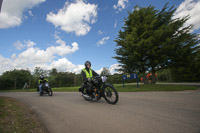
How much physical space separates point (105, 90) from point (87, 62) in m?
1.73

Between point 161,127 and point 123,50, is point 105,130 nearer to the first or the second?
point 161,127

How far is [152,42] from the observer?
12.0 m

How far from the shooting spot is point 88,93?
493cm

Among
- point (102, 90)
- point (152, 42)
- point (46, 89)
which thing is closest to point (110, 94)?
point (102, 90)

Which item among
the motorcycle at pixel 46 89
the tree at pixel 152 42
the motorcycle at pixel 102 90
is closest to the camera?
the motorcycle at pixel 102 90

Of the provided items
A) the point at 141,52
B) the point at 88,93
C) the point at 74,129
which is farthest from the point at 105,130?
the point at 141,52

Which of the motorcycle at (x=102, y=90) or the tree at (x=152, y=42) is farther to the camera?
the tree at (x=152, y=42)

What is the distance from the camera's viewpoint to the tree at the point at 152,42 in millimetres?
11672

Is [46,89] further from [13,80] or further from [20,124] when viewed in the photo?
[13,80]

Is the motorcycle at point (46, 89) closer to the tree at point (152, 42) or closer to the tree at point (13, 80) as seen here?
the tree at point (152, 42)

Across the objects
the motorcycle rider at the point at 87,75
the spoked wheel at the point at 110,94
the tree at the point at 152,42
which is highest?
the tree at the point at 152,42

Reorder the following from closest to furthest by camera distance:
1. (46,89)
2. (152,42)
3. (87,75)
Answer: (87,75) → (46,89) → (152,42)

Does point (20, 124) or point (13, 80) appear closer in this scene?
point (20, 124)

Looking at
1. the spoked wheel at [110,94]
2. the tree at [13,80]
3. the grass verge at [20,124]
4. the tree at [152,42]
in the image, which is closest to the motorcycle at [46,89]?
the grass verge at [20,124]
